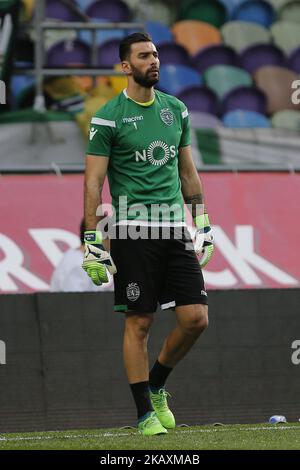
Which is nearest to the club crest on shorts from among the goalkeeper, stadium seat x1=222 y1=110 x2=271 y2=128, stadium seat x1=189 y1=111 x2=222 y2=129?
the goalkeeper

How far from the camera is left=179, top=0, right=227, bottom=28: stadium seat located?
17172 millimetres

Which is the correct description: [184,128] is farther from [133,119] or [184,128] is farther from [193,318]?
[193,318]

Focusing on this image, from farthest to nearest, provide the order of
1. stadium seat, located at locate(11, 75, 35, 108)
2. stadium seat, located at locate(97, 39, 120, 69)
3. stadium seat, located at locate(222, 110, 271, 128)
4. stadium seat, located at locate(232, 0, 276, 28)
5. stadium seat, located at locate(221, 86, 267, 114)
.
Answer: stadium seat, located at locate(232, 0, 276, 28) < stadium seat, located at locate(221, 86, 267, 114) < stadium seat, located at locate(97, 39, 120, 69) < stadium seat, located at locate(222, 110, 271, 128) < stadium seat, located at locate(11, 75, 35, 108)

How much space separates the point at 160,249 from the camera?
718 centimetres

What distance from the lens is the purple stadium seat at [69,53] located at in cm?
1570

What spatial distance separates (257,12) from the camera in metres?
17.4

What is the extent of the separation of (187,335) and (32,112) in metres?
6.69

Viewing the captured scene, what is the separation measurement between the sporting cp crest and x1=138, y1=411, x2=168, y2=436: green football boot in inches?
65.9

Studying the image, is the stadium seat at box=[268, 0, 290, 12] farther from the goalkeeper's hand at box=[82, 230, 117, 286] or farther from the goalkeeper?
the goalkeeper's hand at box=[82, 230, 117, 286]

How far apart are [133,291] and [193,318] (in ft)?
1.26

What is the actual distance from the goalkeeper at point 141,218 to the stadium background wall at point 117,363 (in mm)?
2034

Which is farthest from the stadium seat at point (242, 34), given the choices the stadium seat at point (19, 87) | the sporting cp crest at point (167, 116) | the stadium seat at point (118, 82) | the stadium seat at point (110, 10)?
the sporting cp crest at point (167, 116)

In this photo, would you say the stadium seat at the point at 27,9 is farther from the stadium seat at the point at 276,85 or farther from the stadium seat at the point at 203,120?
the stadium seat at the point at 276,85

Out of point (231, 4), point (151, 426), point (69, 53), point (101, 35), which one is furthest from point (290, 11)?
point (151, 426)
